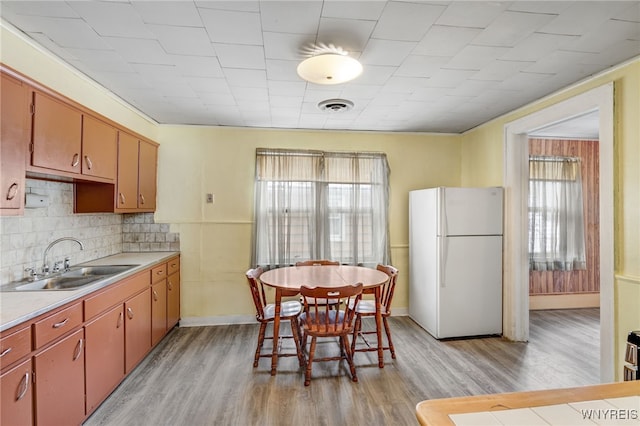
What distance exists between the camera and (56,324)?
1.69 m

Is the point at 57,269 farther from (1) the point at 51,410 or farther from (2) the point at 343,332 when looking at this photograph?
(2) the point at 343,332

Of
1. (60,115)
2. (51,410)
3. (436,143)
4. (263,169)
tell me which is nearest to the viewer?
(51,410)

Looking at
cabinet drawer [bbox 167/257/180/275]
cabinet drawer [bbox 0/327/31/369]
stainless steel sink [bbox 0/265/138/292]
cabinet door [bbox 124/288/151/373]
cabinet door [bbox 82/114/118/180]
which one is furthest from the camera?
cabinet drawer [bbox 167/257/180/275]

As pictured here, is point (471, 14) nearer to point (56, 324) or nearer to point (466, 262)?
point (466, 262)

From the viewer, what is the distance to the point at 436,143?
427 centimetres

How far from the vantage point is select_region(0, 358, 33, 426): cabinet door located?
4.52 feet

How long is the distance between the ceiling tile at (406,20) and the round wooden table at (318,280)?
1.86 m

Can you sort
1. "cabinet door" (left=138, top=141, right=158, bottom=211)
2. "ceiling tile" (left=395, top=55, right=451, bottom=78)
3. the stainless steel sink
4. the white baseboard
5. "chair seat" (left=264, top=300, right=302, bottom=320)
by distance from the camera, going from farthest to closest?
1. the white baseboard
2. "cabinet door" (left=138, top=141, right=158, bottom=211)
3. "chair seat" (left=264, top=300, right=302, bottom=320)
4. "ceiling tile" (left=395, top=55, right=451, bottom=78)
5. the stainless steel sink

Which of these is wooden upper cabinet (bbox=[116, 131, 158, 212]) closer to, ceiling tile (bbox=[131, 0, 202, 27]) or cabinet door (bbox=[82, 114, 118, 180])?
cabinet door (bbox=[82, 114, 118, 180])

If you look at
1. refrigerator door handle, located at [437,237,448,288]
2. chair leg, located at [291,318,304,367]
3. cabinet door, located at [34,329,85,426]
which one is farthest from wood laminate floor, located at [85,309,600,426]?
refrigerator door handle, located at [437,237,448,288]

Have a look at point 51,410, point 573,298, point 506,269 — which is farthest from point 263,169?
point 573,298

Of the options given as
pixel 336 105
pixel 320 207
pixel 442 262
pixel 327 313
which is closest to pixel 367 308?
pixel 327 313

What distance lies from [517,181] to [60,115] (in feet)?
13.5

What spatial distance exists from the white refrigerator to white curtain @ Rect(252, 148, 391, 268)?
Answer: 84 cm
